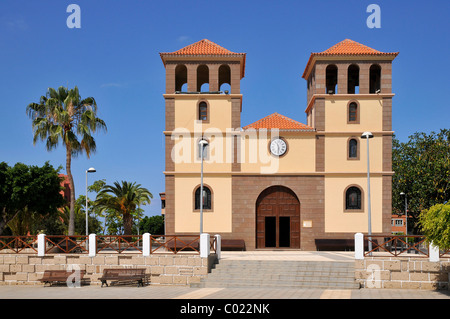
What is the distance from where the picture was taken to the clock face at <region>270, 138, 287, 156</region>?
32.6 metres

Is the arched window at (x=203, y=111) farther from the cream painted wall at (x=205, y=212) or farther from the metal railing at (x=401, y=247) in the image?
the metal railing at (x=401, y=247)

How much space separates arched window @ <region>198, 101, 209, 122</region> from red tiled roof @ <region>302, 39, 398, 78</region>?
787cm

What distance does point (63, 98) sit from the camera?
3425 centimetres

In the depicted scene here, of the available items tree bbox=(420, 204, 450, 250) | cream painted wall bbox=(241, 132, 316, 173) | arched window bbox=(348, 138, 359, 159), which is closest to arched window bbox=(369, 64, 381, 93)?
arched window bbox=(348, 138, 359, 159)

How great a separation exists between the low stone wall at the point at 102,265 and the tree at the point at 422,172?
31.6m

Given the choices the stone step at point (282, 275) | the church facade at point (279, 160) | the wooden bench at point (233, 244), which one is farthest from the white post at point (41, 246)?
the wooden bench at point (233, 244)

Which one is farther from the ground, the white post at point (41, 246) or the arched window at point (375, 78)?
the arched window at point (375, 78)

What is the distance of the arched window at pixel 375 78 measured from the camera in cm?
3372

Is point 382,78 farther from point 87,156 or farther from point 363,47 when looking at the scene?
point 87,156

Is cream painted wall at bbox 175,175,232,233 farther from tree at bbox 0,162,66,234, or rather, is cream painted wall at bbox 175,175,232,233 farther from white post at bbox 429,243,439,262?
white post at bbox 429,243,439,262

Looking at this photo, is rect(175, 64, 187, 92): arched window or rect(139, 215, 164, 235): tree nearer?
rect(175, 64, 187, 92): arched window

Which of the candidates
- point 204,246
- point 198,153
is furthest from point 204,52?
point 204,246

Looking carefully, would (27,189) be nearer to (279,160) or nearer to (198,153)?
(198,153)
